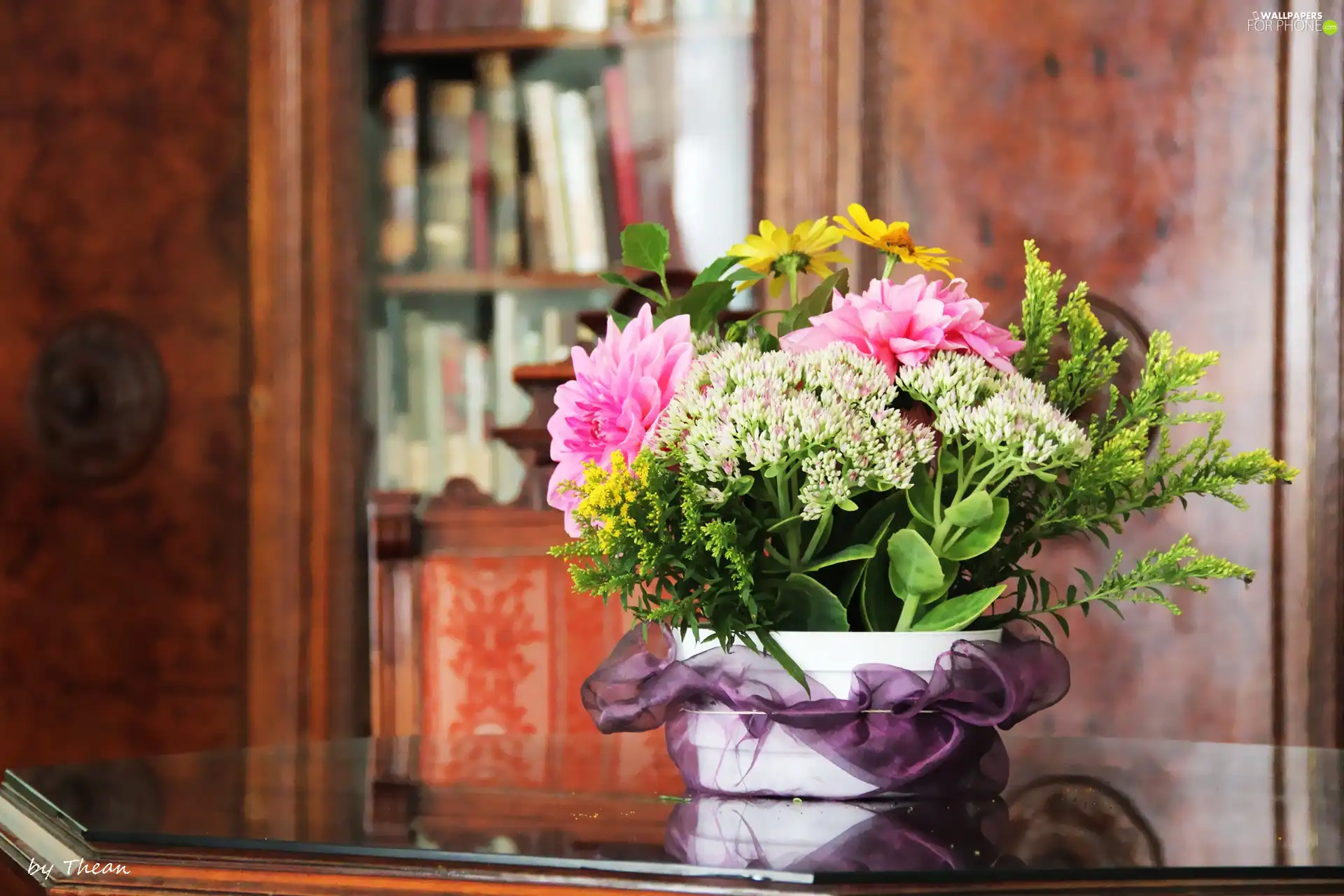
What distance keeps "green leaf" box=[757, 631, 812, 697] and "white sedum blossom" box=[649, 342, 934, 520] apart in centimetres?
7

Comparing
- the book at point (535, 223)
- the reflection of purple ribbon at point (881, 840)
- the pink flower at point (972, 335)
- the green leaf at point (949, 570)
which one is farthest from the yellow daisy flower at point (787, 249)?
the book at point (535, 223)

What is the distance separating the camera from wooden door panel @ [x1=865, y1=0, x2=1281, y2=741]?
6.26 feet

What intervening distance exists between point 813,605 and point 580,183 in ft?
4.90

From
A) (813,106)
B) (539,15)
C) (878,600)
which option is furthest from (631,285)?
(539,15)

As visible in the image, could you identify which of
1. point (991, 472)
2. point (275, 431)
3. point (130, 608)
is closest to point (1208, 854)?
point (991, 472)

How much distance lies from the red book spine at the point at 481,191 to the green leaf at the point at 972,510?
1.55 m

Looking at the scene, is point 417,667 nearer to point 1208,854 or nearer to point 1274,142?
point 1208,854

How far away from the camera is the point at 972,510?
742mm

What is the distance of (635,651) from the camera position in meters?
0.84

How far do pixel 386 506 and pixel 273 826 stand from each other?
94 centimetres

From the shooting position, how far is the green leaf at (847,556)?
0.75 meters

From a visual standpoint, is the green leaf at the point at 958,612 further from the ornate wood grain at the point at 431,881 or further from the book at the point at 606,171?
the book at the point at 606,171

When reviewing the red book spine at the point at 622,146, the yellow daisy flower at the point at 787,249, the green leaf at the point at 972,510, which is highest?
the red book spine at the point at 622,146

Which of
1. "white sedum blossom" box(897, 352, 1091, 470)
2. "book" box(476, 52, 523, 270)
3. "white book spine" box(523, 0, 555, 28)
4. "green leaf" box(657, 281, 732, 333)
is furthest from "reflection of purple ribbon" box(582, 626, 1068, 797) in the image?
"white book spine" box(523, 0, 555, 28)
